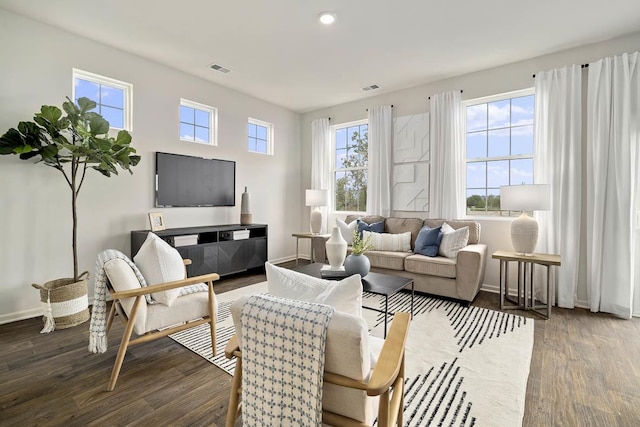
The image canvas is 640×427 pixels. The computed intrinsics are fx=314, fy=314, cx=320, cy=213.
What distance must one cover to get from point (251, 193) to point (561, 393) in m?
4.57

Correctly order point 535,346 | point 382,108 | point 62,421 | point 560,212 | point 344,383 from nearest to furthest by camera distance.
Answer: point 344,383 → point 62,421 → point 535,346 → point 560,212 → point 382,108

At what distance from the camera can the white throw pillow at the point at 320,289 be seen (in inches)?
50.1

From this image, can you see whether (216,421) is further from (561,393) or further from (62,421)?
(561,393)

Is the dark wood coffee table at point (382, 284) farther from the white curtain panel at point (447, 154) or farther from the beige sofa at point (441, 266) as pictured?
the white curtain panel at point (447, 154)

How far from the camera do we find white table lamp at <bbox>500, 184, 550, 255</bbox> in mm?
3225

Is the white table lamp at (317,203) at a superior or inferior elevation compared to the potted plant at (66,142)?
inferior

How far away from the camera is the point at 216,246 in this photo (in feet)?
→ 14.0

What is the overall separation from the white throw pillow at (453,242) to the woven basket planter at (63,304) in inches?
153

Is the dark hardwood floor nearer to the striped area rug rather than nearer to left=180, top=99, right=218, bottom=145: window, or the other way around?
the striped area rug

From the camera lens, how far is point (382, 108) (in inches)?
199

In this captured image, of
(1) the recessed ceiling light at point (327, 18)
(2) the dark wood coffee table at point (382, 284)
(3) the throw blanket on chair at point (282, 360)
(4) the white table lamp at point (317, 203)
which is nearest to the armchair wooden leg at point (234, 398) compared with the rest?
(3) the throw blanket on chair at point (282, 360)

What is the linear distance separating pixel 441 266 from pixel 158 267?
113 inches

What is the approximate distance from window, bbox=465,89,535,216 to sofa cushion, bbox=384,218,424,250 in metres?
0.73

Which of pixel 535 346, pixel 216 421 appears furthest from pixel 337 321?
pixel 535 346
